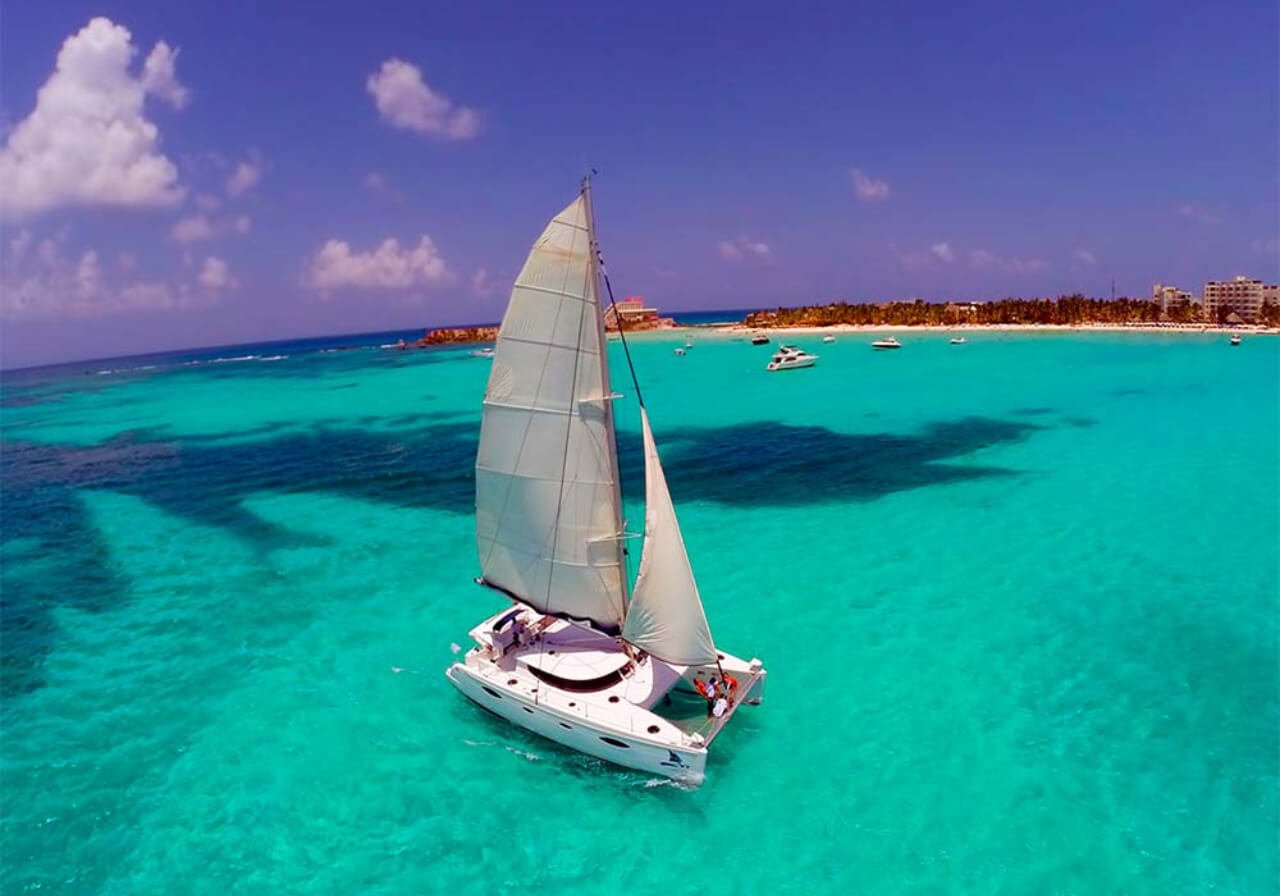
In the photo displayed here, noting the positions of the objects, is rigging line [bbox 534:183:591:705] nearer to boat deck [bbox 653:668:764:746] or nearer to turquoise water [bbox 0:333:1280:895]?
boat deck [bbox 653:668:764:746]

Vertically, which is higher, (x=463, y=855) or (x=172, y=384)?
(x=172, y=384)

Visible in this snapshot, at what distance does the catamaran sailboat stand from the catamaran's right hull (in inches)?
1.9

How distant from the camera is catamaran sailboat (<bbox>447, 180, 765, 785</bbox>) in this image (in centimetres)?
1716

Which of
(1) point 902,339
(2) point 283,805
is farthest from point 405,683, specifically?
(1) point 902,339

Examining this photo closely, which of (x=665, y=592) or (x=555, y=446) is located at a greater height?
(x=555, y=446)

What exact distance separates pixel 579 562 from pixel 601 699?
148 inches

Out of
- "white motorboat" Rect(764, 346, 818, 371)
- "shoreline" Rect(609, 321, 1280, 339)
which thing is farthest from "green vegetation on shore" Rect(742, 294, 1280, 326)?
"white motorboat" Rect(764, 346, 818, 371)

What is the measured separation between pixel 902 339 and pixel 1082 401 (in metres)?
99.3

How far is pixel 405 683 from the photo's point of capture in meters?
22.9

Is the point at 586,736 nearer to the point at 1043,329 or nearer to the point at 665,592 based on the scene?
the point at 665,592

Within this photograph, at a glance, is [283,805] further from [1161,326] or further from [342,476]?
[1161,326]

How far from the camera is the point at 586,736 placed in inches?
695

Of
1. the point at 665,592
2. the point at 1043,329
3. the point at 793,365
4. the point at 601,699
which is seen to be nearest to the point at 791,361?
the point at 793,365

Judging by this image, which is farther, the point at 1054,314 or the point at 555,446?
the point at 1054,314
